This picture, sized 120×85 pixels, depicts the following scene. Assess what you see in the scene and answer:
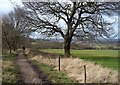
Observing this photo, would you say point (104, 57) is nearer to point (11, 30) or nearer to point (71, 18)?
point (71, 18)

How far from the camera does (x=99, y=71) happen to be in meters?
13.7

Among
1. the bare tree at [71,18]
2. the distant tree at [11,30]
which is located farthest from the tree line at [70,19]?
the distant tree at [11,30]

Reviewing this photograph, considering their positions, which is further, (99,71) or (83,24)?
(83,24)

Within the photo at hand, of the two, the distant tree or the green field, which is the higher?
the distant tree

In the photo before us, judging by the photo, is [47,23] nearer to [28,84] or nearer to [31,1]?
[31,1]

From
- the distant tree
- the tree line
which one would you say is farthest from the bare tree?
the distant tree

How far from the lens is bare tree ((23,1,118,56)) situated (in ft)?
95.2

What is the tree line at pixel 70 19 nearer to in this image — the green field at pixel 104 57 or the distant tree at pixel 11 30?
the green field at pixel 104 57

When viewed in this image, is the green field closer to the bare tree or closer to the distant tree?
the bare tree

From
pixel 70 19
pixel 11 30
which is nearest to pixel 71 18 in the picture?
pixel 70 19

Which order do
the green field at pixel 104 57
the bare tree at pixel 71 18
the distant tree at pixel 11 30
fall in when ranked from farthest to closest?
the distant tree at pixel 11 30
the bare tree at pixel 71 18
the green field at pixel 104 57

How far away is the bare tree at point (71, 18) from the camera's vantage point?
2903 cm

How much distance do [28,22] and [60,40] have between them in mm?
4481

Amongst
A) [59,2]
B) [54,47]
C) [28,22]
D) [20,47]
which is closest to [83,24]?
[59,2]
